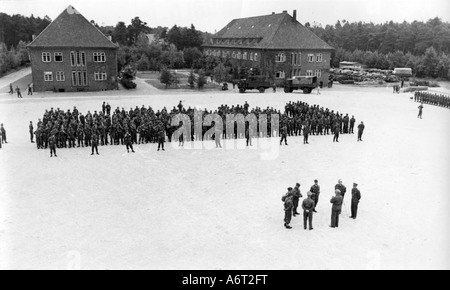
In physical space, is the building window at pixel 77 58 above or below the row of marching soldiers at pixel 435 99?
above

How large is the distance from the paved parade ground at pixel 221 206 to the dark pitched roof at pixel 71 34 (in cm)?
2181

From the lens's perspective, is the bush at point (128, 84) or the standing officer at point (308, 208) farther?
the bush at point (128, 84)

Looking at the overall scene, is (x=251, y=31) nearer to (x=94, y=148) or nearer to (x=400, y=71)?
(x=400, y=71)

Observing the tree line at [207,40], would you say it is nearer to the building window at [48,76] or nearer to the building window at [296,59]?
the building window at [296,59]

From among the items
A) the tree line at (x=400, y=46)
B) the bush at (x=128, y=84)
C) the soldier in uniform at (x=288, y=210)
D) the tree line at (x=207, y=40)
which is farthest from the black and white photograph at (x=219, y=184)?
the tree line at (x=400, y=46)

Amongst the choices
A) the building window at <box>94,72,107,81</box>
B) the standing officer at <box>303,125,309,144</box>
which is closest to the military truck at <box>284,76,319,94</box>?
the building window at <box>94,72,107,81</box>

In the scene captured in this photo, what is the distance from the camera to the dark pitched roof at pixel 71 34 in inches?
1693

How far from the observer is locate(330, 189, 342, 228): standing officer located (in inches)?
493

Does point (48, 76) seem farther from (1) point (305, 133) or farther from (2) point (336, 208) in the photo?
(2) point (336, 208)

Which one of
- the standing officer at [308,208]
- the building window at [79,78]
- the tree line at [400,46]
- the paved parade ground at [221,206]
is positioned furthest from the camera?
the tree line at [400,46]

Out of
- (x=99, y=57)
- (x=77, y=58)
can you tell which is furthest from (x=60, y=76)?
(x=99, y=57)

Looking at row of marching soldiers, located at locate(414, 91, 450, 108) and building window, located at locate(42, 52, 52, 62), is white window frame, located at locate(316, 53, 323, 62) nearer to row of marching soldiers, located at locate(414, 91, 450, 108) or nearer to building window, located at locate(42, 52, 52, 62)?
row of marching soldiers, located at locate(414, 91, 450, 108)

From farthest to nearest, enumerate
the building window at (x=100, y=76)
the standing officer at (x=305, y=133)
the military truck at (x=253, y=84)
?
the building window at (x=100, y=76) < the military truck at (x=253, y=84) < the standing officer at (x=305, y=133)

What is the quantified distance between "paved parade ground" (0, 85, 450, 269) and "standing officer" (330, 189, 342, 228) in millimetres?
285
